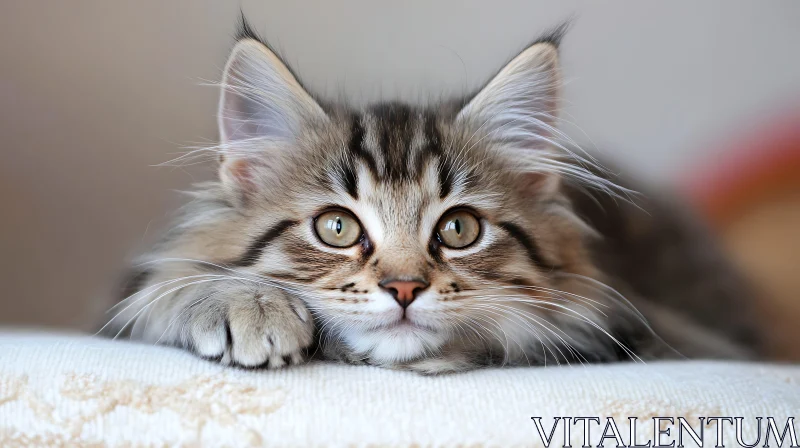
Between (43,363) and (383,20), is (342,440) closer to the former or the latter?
(43,363)

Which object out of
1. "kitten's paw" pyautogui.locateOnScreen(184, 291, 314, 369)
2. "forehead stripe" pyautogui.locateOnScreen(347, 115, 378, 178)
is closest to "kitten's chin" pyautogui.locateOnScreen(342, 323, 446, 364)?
"kitten's paw" pyautogui.locateOnScreen(184, 291, 314, 369)

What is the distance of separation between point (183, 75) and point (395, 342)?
1119mm

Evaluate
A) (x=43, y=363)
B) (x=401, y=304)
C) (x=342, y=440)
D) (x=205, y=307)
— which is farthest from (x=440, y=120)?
(x=43, y=363)

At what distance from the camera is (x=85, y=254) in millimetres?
1950

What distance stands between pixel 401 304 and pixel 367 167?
0.32 meters

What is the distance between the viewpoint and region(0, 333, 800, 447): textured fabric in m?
0.89

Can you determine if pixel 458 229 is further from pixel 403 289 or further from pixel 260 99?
pixel 260 99

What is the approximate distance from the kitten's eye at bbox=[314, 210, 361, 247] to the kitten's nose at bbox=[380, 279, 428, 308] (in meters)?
0.17

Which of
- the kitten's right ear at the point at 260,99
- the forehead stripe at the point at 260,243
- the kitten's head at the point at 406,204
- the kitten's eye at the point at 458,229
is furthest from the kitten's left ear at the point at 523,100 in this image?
the forehead stripe at the point at 260,243

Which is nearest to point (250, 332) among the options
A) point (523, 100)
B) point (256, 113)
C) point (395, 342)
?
point (395, 342)

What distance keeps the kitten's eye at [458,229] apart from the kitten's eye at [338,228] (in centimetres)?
17

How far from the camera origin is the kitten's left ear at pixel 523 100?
138 centimetres

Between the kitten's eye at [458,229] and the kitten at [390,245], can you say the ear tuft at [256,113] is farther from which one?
the kitten's eye at [458,229]

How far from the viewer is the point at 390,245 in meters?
1.18
